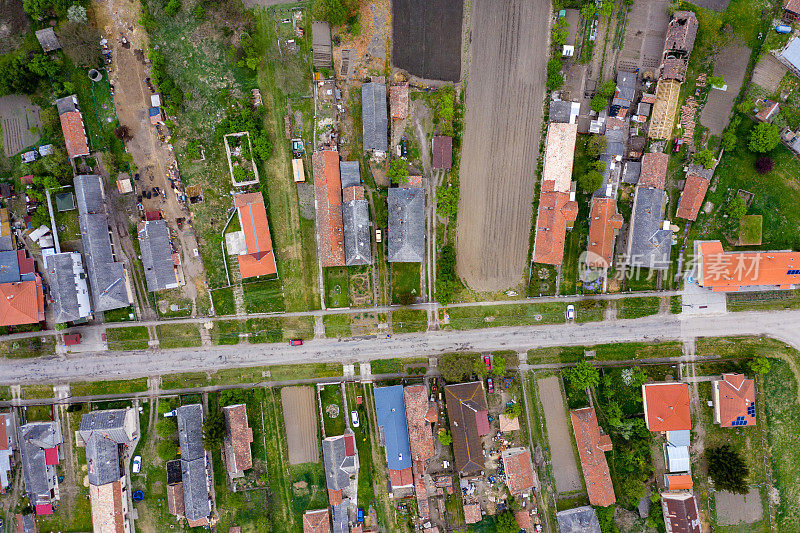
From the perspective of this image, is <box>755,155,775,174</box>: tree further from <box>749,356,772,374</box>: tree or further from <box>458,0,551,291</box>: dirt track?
<box>458,0,551,291</box>: dirt track

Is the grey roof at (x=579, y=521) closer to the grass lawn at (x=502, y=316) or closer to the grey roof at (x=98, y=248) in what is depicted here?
the grass lawn at (x=502, y=316)

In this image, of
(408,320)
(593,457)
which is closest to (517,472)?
(593,457)

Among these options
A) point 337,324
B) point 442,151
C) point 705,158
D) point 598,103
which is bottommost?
point 337,324

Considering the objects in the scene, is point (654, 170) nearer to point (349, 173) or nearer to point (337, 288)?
point (349, 173)

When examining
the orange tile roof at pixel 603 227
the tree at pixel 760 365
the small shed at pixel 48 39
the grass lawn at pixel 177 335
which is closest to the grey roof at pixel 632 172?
the orange tile roof at pixel 603 227

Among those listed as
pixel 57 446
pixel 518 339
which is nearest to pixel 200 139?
pixel 57 446

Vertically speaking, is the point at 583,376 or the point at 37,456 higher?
the point at 583,376

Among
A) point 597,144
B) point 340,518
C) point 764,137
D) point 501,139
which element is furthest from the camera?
point 501,139

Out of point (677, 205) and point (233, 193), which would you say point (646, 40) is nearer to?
point (677, 205)
